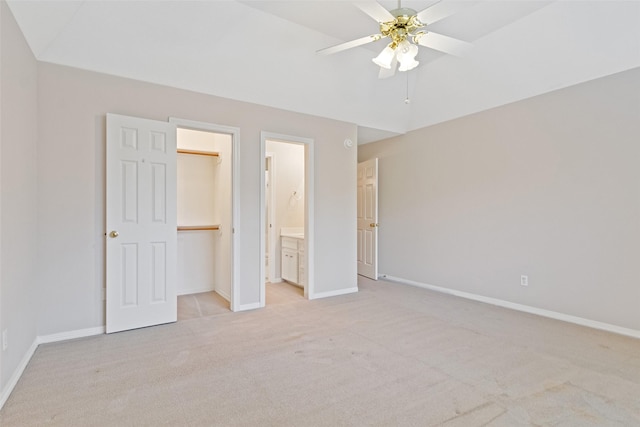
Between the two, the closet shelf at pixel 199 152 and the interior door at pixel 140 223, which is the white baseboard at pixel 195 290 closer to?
the interior door at pixel 140 223

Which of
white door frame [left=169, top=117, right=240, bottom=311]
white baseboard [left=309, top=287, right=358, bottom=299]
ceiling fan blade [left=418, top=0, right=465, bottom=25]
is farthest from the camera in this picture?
white baseboard [left=309, top=287, right=358, bottom=299]

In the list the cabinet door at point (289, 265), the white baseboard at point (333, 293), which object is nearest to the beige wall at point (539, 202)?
the white baseboard at point (333, 293)

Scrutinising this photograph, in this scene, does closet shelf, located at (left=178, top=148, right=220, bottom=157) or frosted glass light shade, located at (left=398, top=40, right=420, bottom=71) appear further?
closet shelf, located at (left=178, top=148, right=220, bottom=157)

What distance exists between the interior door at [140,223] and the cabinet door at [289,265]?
1.97m

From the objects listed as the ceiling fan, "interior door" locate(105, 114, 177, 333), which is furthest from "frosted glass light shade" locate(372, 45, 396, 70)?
"interior door" locate(105, 114, 177, 333)

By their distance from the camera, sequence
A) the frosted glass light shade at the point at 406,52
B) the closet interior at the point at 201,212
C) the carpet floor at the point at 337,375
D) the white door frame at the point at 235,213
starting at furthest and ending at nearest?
the closet interior at the point at 201,212
the white door frame at the point at 235,213
the frosted glass light shade at the point at 406,52
the carpet floor at the point at 337,375

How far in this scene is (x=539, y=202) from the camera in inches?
144

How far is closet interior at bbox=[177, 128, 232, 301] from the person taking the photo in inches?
174

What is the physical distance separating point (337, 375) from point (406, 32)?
254 cm

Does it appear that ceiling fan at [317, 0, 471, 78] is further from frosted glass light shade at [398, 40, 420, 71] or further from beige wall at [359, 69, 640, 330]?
beige wall at [359, 69, 640, 330]

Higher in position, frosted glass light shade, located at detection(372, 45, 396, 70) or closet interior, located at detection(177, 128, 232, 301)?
frosted glass light shade, located at detection(372, 45, 396, 70)

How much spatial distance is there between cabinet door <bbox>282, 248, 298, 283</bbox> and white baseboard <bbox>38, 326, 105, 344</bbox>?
2.56 m

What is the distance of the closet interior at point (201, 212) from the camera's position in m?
4.41

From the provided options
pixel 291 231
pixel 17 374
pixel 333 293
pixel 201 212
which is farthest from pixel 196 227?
pixel 17 374
